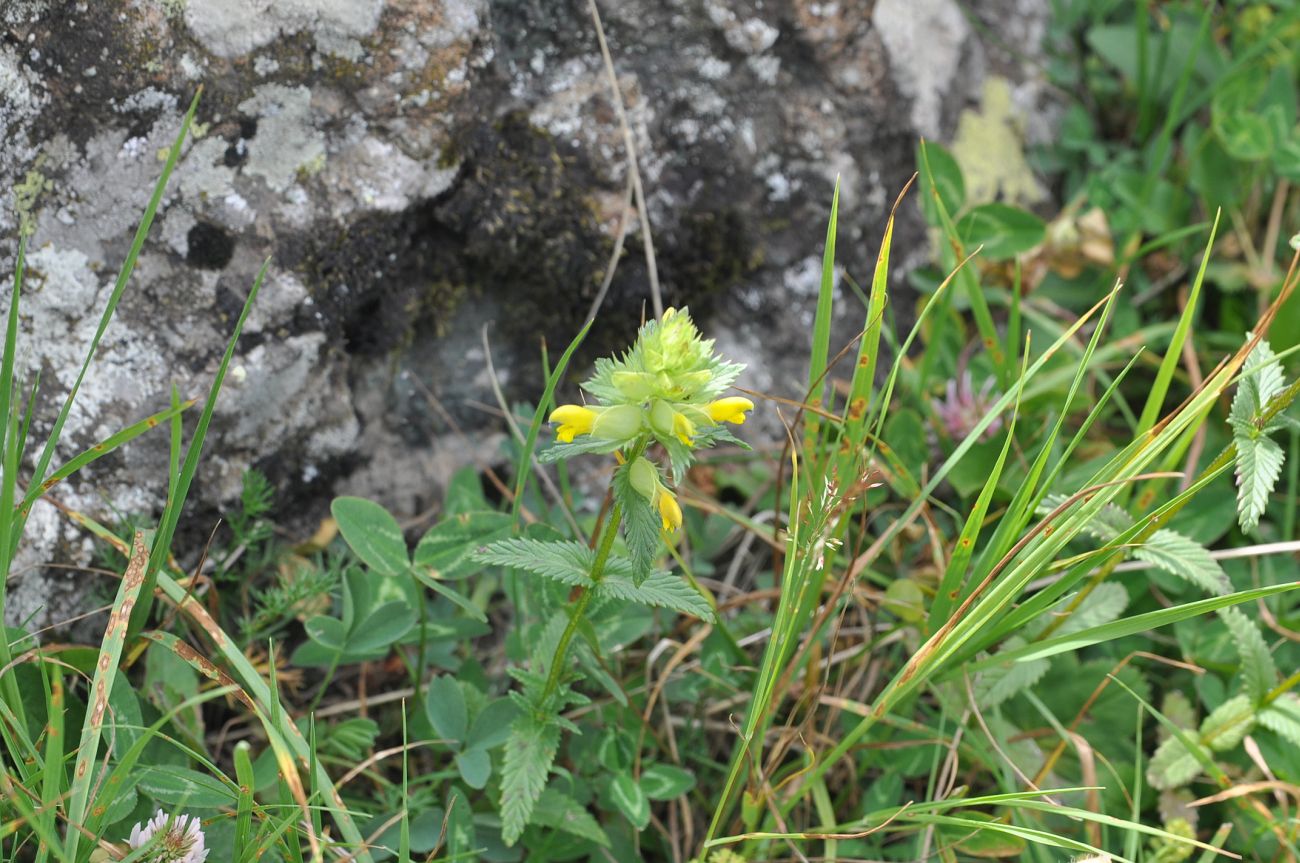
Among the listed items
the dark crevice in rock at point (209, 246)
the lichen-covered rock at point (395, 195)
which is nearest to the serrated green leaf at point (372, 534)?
the lichen-covered rock at point (395, 195)

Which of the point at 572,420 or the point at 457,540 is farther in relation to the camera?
the point at 457,540

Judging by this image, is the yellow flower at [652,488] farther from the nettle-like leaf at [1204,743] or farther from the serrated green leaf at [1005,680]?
the nettle-like leaf at [1204,743]

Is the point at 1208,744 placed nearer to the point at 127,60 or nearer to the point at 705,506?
the point at 705,506

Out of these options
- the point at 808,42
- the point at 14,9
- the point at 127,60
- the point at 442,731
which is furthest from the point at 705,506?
the point at 14,9

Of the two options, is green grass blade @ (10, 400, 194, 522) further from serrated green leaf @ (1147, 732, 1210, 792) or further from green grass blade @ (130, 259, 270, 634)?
serrated green leaf @ (1147, 732, 1210, 792)

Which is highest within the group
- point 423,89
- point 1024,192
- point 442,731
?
point 423,89

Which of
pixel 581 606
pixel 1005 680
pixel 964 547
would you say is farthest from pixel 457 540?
pixel 1005 680

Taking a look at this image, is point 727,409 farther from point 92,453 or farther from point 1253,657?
point 1253,657
